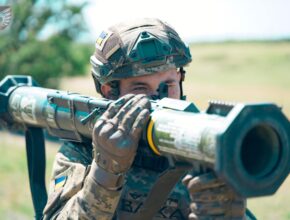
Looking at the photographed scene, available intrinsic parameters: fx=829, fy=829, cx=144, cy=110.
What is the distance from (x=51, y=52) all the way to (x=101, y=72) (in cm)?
2531

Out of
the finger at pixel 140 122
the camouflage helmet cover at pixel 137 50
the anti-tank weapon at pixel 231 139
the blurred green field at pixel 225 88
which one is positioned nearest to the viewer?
the anti-tank weapon at pixel 231 139

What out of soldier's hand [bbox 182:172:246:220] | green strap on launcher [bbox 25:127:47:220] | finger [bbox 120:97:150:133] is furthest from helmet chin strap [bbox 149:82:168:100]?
green strap on launcher [bbox 25:127:47:220]

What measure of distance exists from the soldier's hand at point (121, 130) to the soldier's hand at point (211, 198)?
1.56 ft

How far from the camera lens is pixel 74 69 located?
1287 inches

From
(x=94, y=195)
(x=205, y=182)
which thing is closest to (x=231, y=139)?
(x=205, y=182)

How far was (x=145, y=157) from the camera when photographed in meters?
5.00

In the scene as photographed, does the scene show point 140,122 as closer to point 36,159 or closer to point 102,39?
point 102,39

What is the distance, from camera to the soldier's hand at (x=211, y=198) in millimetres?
3865

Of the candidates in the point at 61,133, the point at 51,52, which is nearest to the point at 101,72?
the point at 61,133

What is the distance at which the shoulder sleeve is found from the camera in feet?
15.4

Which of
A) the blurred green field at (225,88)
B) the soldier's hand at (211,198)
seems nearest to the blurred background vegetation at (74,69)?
the blurred green field at (225,88)

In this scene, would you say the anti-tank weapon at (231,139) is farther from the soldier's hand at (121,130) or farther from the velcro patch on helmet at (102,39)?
the velcro patch on helmet at (102,39)

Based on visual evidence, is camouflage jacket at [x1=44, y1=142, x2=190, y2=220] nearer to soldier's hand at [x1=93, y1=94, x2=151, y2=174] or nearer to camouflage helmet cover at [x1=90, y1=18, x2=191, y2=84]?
soldier's hand at [x1=93, y1=94, x2=151, y2=174]

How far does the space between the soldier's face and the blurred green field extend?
669 cm
